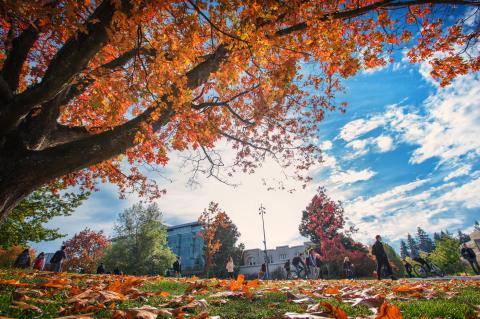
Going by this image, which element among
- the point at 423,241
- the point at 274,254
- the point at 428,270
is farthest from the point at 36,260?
the point at 423,241

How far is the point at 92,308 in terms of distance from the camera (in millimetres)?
2088

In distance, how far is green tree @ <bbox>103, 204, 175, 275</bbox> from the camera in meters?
37.1

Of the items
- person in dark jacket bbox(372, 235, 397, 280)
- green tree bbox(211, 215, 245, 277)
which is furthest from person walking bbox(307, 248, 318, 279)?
green tree bbox(211, 215, 245, 277)

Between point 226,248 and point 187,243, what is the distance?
23.0m

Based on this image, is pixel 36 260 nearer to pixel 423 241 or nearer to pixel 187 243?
pixel 187 243

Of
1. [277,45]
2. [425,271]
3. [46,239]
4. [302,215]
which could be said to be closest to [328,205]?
[302,215]

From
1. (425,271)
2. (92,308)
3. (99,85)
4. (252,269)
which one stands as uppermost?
(99,85)

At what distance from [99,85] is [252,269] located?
163 ft

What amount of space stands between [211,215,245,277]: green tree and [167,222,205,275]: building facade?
15.2 m

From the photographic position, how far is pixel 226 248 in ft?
144

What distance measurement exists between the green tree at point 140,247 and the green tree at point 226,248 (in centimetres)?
756

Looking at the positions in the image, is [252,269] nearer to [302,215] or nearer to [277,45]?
[302,215]

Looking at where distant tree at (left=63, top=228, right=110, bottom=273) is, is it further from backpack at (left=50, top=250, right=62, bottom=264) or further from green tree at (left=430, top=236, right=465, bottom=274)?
green tree at (left=430, top=236, right=465, bottom=274)

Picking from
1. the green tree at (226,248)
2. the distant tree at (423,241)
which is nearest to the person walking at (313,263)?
the green tree at (226,248)
